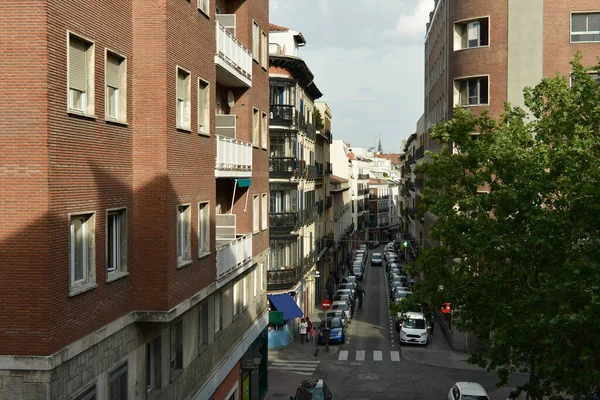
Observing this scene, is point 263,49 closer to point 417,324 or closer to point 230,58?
point 230,58

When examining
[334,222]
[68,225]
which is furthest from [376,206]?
[68,225]

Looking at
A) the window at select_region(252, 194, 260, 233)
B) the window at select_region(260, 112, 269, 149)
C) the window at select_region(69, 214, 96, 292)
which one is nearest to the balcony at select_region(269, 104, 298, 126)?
the window at select_region(260, 112, 269, 149)

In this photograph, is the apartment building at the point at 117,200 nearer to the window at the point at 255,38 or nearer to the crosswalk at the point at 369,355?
the window at the point at 255,38

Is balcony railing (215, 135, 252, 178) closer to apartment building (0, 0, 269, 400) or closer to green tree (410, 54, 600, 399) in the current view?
apartment building (0, 0, 269, 400)

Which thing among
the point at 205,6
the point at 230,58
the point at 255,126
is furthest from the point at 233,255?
the point at 205,6

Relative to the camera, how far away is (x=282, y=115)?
4475 cm

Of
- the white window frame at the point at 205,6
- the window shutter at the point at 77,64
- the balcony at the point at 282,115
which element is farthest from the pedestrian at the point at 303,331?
the window shutter at the point at 77,64

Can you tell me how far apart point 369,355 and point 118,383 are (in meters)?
28.1

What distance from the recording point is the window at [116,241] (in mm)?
13773

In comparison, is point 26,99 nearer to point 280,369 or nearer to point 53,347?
point 53,347

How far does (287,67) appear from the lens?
4622cm

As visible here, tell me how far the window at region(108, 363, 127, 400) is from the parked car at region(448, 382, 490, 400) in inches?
623

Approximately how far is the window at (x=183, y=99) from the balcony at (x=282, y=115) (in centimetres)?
2764

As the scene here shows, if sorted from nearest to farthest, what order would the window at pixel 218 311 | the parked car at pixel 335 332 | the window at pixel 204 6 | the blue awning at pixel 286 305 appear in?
the window at pixel 204 6 → the window at pixel 218 311 → the blue awning at pixel 286 305 → the parked car at pixel 335 332
